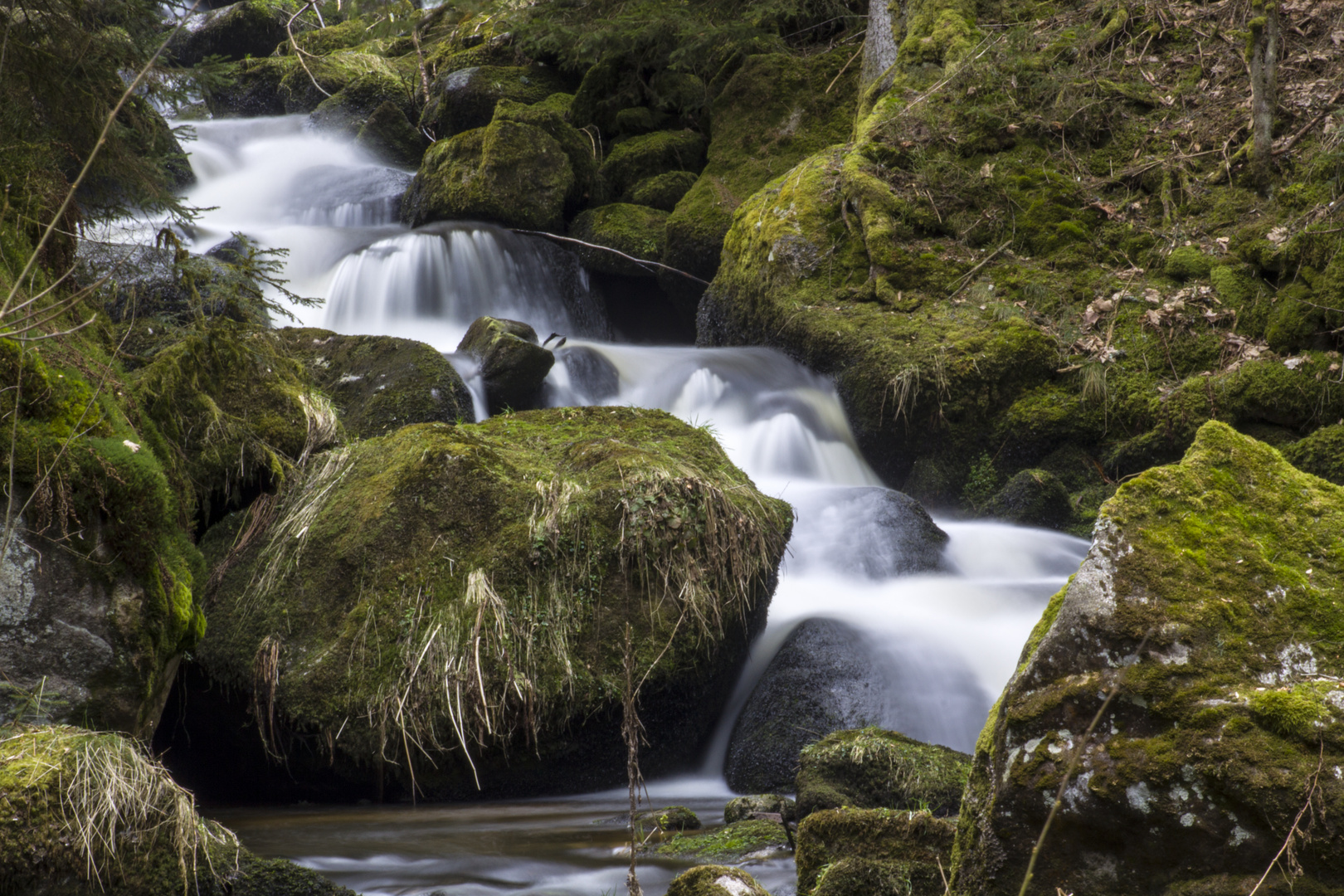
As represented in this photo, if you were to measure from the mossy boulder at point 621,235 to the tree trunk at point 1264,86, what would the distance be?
6823 mm

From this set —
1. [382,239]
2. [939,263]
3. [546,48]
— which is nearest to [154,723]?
[939,263]

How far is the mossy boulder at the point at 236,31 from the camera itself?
21250 millimetres

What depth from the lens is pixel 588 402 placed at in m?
9.03

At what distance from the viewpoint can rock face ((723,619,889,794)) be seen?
4992mm

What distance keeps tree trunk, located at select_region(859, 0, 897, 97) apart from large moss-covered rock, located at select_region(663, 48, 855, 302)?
71 cm

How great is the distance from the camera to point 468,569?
4.67 m

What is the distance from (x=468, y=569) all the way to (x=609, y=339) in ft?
27.7

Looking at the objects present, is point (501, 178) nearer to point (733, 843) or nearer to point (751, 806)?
point (751, 806)

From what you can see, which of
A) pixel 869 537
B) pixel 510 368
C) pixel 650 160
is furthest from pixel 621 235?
pixel 869 537

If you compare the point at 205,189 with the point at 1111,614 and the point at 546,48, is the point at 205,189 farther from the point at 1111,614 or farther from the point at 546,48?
the point at 1111,614

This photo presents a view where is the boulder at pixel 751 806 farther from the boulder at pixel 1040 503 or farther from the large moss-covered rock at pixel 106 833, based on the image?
the boulder at pixel 1040 503

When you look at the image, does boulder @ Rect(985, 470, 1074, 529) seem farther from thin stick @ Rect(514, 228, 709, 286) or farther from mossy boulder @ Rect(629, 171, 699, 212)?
mossy boulder @ Rect(629, 171, 699, 212)

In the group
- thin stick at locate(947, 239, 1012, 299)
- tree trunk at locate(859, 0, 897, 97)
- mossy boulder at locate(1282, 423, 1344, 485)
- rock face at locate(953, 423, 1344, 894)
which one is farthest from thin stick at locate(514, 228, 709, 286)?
rock face at locate(953, 423, 1344, 894)

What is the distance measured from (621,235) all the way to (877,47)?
4.25 m
